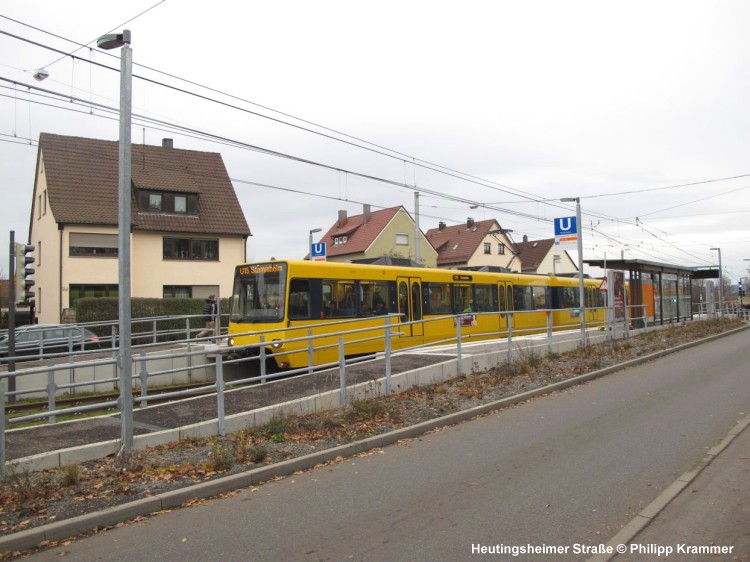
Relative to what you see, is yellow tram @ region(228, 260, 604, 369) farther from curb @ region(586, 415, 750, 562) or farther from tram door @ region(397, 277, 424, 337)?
curb @ region(586, 415, 750, 562)

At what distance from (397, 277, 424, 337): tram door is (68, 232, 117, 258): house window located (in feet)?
57.1

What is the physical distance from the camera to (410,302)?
17.3 m

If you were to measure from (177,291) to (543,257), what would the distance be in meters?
42.4

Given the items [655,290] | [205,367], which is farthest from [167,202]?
[655,290]

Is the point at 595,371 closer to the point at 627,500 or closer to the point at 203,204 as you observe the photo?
the point at 627,500

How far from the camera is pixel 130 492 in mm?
5715

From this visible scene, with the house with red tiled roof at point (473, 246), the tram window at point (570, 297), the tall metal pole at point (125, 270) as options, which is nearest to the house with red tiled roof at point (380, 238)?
the house with red tiled roof at point (473, 246)

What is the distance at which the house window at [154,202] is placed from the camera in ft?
102

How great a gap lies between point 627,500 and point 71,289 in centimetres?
2780

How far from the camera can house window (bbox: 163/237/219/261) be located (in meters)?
30.8

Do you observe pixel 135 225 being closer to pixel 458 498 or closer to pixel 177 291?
pixel 177 291

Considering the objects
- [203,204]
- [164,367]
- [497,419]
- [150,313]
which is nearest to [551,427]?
[497,419]

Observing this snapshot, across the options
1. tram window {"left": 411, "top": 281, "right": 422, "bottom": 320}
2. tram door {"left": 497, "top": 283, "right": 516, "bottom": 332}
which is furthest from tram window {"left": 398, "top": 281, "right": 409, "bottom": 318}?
tram door {"left": 497, "top": 283, "right": 516, "bottom": 332}

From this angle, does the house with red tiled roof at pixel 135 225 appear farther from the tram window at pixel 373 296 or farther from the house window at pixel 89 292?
the tram window at pixel 373 296
